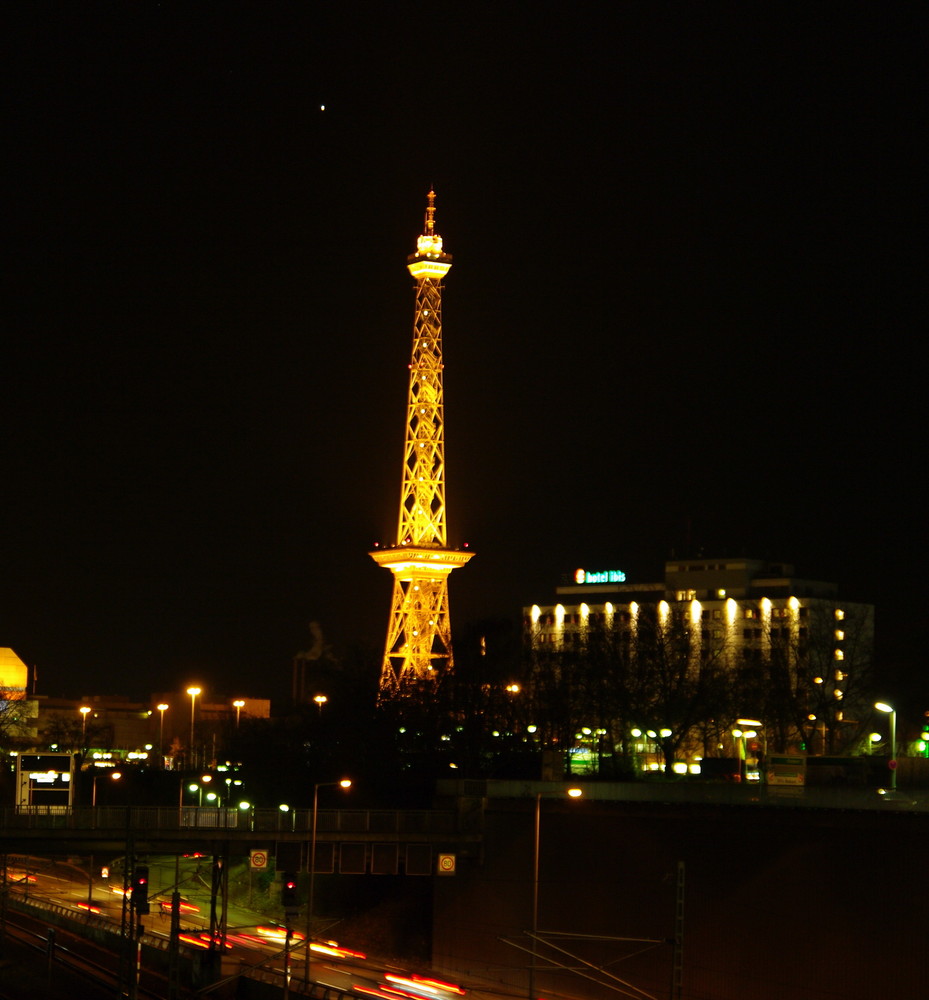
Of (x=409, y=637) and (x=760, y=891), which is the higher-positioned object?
(x=409, y=637)

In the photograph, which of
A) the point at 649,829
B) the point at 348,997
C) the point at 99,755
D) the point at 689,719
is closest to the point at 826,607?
the point at 689,719

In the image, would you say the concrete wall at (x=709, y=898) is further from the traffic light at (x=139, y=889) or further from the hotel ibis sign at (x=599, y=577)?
the hotel ibis sign at (x=599, y=577)

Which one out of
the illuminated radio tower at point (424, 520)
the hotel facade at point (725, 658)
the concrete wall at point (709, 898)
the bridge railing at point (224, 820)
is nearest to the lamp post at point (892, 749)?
the concrete wall at point (709, 898)

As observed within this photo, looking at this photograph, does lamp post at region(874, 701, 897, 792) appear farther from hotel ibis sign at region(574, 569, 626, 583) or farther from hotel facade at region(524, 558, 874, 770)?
hotel ibis sign at region(574, 569, 626, 583)

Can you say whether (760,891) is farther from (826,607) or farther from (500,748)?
(826,607)

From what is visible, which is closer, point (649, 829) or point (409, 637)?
point (649, 829)

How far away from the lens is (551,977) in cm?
6159

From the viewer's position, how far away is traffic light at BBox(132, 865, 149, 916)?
2131 inches

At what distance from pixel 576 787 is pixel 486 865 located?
456 cm

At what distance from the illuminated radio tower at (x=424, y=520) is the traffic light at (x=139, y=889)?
70874 millimetres

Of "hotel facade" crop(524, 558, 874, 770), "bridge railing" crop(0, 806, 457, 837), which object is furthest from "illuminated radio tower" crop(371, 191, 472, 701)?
"bridge railing" crop(0, 806, 457, 837)

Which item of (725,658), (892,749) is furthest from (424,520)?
(892,749)

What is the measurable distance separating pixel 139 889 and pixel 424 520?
278 feet

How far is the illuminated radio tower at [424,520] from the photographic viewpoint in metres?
135
